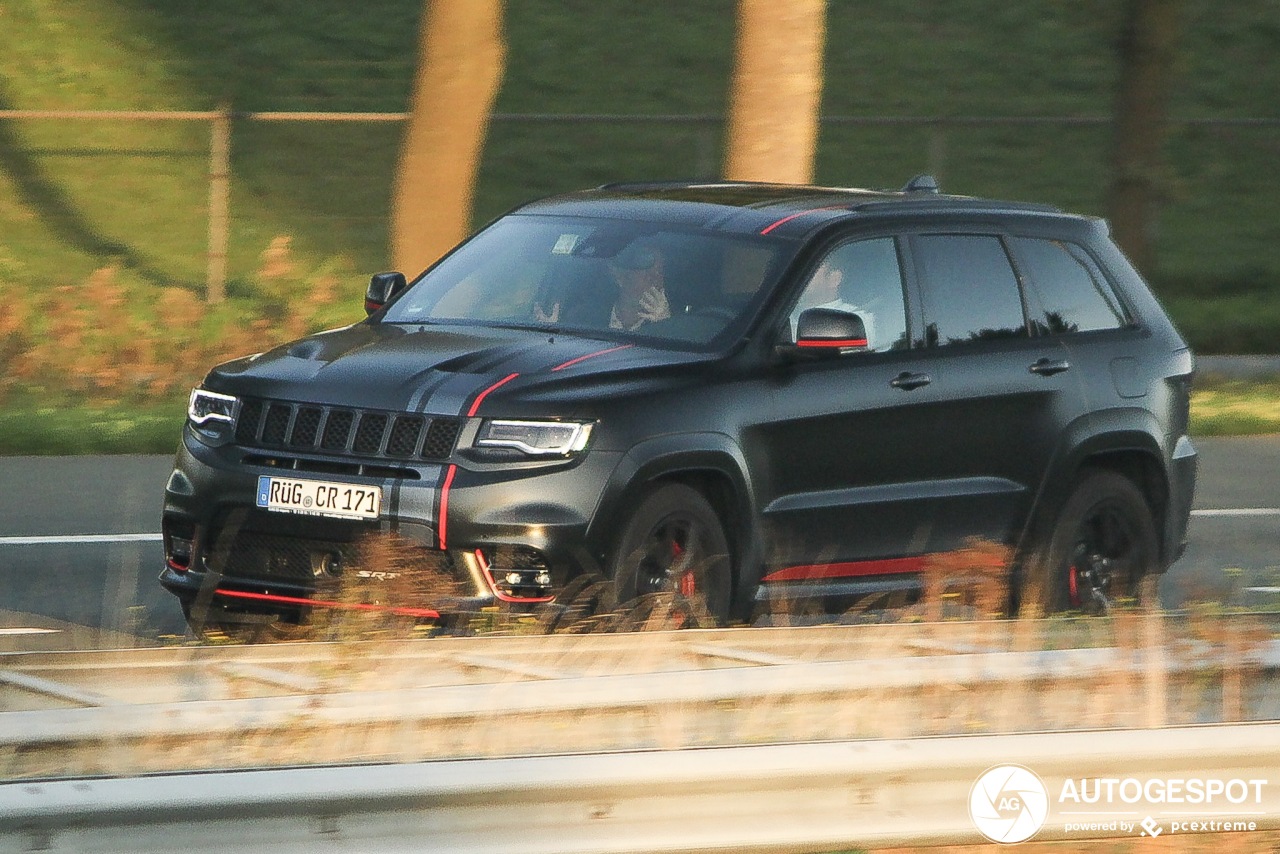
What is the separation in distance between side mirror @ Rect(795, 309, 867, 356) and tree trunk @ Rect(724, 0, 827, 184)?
572 centimetres

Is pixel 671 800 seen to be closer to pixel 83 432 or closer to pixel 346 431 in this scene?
pixel 346 431

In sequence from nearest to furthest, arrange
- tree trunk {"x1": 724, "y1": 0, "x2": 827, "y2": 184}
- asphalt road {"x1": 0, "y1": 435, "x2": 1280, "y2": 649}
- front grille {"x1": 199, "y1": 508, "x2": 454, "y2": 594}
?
front grille {"x1": 199, "y1": 508, "x2": 454, "y2": 594} → asphalt road {"x1": 0, "y1": 435, "x2": 1280, "y2": 649} → tree trunk {"x1": 724, "y1": 0, "x2": 827, "y2": 184}

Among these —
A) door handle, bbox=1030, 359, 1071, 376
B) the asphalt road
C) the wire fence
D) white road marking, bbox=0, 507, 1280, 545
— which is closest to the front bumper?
the asphalt road

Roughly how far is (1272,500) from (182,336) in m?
8.24

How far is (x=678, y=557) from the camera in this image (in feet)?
24.7

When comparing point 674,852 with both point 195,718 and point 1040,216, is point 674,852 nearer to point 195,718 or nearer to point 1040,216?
point 195,718

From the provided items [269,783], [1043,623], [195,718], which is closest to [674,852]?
Answer: [269,783]

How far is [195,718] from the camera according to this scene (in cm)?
465

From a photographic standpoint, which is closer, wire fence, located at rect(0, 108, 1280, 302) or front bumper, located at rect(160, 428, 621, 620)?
front bumper, located at rect(160, 428, 621, 620)

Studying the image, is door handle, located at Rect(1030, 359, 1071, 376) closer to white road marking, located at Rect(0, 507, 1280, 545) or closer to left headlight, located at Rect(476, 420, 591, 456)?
left headlight, located at Rect(476, 420, 591, 456)

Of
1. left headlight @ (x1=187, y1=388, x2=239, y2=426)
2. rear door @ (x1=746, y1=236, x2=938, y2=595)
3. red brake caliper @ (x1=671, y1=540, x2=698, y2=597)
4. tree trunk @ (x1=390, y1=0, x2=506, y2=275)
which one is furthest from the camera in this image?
tree trunk @ (x1=390, y1=0, x2=506, y2=275)

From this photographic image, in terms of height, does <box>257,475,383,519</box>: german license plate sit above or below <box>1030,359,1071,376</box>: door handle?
below

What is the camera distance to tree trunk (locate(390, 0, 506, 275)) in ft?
53.3

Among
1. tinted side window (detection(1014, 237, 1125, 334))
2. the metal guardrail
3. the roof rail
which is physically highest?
the roof rail
